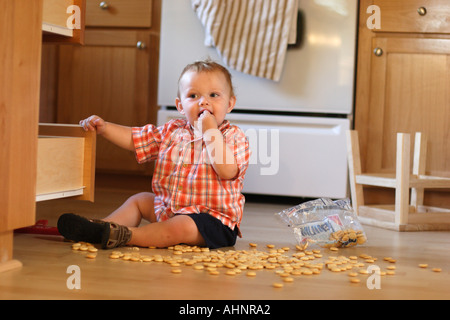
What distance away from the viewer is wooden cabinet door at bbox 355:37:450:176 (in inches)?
83.1

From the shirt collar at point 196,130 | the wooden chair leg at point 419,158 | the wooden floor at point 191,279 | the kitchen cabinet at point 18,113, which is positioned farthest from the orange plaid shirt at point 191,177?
the wooden chair leg at point 419,158

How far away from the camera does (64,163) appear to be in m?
1.23

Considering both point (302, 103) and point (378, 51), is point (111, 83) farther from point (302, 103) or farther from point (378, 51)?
point (378, 51)

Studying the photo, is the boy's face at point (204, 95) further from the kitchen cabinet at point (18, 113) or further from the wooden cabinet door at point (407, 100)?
the wooden cabinet door at point (407, 100)

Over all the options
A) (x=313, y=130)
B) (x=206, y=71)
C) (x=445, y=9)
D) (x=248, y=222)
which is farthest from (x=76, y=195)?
(x=445, y=9)

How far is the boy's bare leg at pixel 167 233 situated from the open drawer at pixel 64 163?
0.44 ft

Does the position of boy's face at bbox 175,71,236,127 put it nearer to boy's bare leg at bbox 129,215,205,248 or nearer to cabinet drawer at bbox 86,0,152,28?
boy's bare leg at bbox 129,215,205,248

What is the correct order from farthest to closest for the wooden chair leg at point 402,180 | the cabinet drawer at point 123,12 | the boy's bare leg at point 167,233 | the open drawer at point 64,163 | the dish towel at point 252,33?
the cabinet drawer at point 123,12 < the dish towel at point 252,33 < the wooden chair leg at point 402,180 < the boy's bare leg at point 167,233 < the open drawer at point 64,163

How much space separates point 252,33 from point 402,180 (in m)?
0.75

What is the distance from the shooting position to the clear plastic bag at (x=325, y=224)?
4.63 feet

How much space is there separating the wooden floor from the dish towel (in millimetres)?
875

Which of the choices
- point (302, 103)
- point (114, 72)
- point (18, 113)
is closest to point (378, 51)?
point (302, 103)

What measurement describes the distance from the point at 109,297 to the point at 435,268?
26.2 inches

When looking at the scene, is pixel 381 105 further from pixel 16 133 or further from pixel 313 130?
pixel 16 133
